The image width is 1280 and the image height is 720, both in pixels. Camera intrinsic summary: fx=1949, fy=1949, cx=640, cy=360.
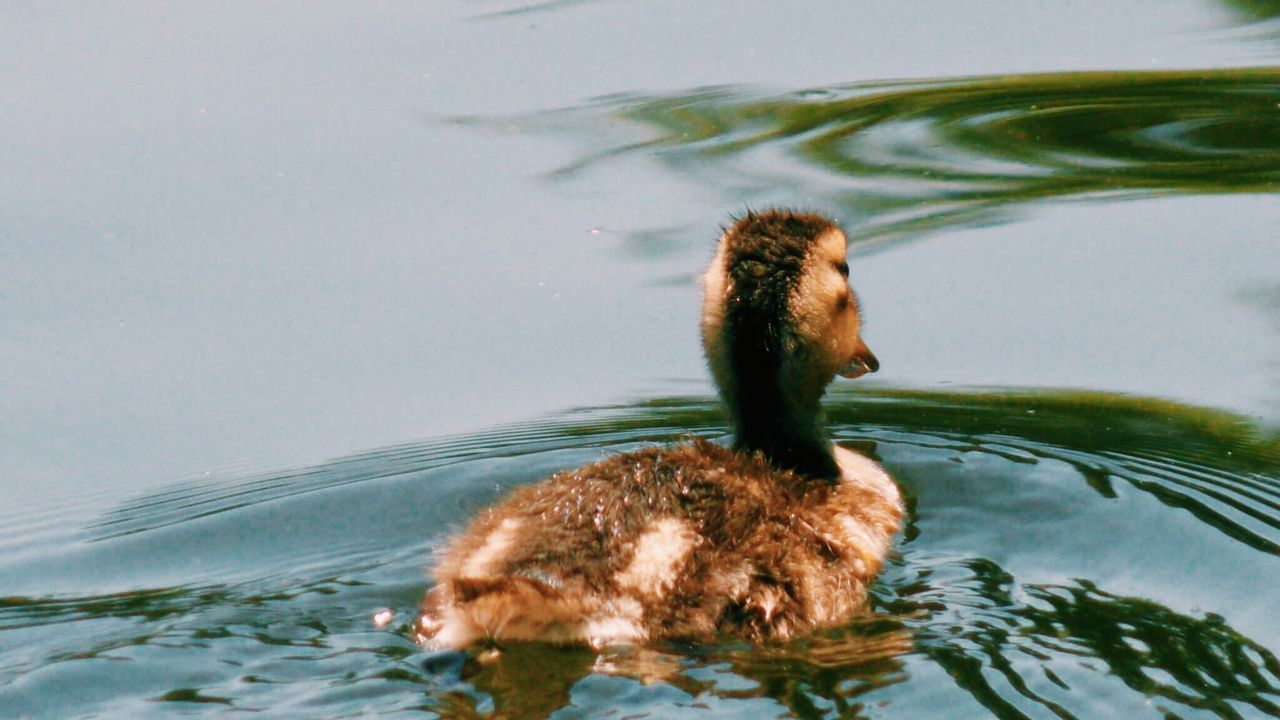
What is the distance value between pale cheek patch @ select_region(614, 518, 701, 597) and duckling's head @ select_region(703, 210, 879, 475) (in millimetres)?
804

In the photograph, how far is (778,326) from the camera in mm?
5152

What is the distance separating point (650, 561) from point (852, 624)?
52 cm

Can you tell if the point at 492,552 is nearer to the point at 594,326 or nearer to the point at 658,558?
the point at 658,558

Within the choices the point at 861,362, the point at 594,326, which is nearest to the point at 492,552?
the point at 861,362

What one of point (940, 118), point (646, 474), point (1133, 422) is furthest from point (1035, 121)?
point (646, 474)

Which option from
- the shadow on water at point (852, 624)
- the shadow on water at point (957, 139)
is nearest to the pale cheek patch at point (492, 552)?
the shadow on water at point (852, 624)

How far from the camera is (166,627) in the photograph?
4531mm

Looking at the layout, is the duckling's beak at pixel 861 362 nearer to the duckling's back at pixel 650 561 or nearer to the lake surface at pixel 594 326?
the lake surface at pixel 594 326

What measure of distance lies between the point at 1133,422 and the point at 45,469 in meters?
3.22

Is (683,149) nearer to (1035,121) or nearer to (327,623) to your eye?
(1035,121)

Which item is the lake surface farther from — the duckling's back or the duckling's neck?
the duckling's neck

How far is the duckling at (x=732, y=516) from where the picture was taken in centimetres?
430

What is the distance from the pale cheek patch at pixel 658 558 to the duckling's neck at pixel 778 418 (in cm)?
79

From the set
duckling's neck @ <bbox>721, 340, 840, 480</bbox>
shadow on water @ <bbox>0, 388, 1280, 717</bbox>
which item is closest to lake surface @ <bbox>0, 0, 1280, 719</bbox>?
shadow on water @ <bbox>0, 388, 1280, 717</bbox>
